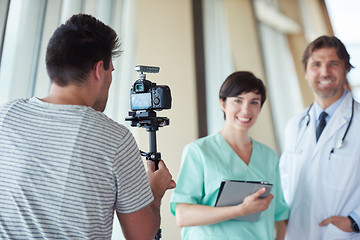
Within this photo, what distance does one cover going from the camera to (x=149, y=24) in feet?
7.41

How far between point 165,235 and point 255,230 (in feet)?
2.80

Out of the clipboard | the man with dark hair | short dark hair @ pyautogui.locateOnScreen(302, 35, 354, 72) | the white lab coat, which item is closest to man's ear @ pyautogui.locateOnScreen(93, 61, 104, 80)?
the man with dark hair

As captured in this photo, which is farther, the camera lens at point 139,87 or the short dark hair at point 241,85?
the short dark hair at point 241,85

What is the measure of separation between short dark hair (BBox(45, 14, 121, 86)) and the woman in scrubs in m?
0.76

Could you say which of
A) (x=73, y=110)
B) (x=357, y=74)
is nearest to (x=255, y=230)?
(x=73, y=110)

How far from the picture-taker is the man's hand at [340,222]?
1.41 m

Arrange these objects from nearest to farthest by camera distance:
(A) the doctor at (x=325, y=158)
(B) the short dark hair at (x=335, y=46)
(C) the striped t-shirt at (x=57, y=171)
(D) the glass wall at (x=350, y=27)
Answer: (C) the striped t-shirt at (x=57, y=171) → (A) the doctor at (x=325, y=158) → (B) the short dark hair at (x=335, y=46) → (D) the glass wall at (x=350, y=27)

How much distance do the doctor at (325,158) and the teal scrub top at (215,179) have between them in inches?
7.3

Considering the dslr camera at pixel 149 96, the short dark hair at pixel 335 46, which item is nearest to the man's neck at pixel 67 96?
the dslr camera at pixel 149 96

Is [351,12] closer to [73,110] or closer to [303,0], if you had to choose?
[303,0]

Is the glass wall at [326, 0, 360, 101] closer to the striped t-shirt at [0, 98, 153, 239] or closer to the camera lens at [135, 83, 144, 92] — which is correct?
the camera lens at [135, 83, 144, 92]

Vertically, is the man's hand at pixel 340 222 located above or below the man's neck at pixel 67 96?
below

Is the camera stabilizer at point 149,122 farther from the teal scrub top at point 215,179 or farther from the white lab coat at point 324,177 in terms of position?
the white lab coat at point 324,177

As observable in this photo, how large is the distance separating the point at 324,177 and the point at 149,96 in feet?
3.36
